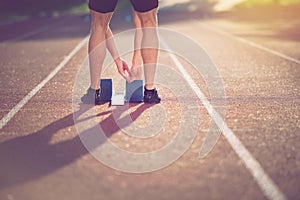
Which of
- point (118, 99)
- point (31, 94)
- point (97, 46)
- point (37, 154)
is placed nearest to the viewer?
point (37, 154)

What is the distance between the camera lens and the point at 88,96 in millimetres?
6086

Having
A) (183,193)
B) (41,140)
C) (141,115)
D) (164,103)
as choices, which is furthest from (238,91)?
(183,193)

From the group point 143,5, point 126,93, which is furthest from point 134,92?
point 143,5

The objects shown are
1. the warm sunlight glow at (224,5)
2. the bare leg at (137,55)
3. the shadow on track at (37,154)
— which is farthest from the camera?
the warm sunlight glow at (224,5)

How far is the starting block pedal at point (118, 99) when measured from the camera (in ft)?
19.6

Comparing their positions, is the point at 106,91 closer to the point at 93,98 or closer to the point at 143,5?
the point at 93,98

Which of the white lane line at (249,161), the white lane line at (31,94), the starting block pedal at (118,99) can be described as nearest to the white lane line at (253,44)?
the white lane line at (31,94)

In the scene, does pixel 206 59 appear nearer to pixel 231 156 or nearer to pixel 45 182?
pixel 231 156

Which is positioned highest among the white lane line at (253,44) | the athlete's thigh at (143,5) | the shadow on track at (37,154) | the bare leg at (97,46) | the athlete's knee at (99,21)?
the athlete's thigh at (143,5)

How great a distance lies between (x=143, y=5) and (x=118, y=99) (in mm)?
1110

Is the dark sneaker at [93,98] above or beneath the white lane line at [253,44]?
above

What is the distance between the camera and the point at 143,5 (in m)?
5.67

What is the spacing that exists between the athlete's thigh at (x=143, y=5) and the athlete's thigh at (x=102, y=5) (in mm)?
216

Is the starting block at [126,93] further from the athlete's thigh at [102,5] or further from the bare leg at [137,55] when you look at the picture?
the athlete's thigh at [102,5]
